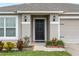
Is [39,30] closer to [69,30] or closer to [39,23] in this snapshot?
[39,23]

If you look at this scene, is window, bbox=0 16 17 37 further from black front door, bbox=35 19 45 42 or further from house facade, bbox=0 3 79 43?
black front door, bbox=35 19 45 42

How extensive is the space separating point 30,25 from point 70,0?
1454 cm

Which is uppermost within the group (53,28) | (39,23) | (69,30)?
(39,23)

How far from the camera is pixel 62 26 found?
67.2 feet

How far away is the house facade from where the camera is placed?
1950cm

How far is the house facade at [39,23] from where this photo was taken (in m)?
19.5

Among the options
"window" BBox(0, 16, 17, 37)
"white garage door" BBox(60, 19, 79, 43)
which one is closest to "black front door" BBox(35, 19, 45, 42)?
"white garage door" BBox(60, 19, 79, 43)

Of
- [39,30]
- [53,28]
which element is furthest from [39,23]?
[53,28]

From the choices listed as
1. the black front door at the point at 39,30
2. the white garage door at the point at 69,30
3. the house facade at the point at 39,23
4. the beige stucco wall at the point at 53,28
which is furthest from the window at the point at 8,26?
the white garage door at the point at 69,30

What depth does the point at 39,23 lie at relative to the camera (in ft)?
68.9

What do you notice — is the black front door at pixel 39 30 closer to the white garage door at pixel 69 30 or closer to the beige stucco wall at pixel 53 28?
the beige stucco wall at pixel 53 28

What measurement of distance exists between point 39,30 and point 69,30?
111 inches

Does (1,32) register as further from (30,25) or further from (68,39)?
(68,39)

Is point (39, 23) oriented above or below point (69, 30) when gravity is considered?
above
